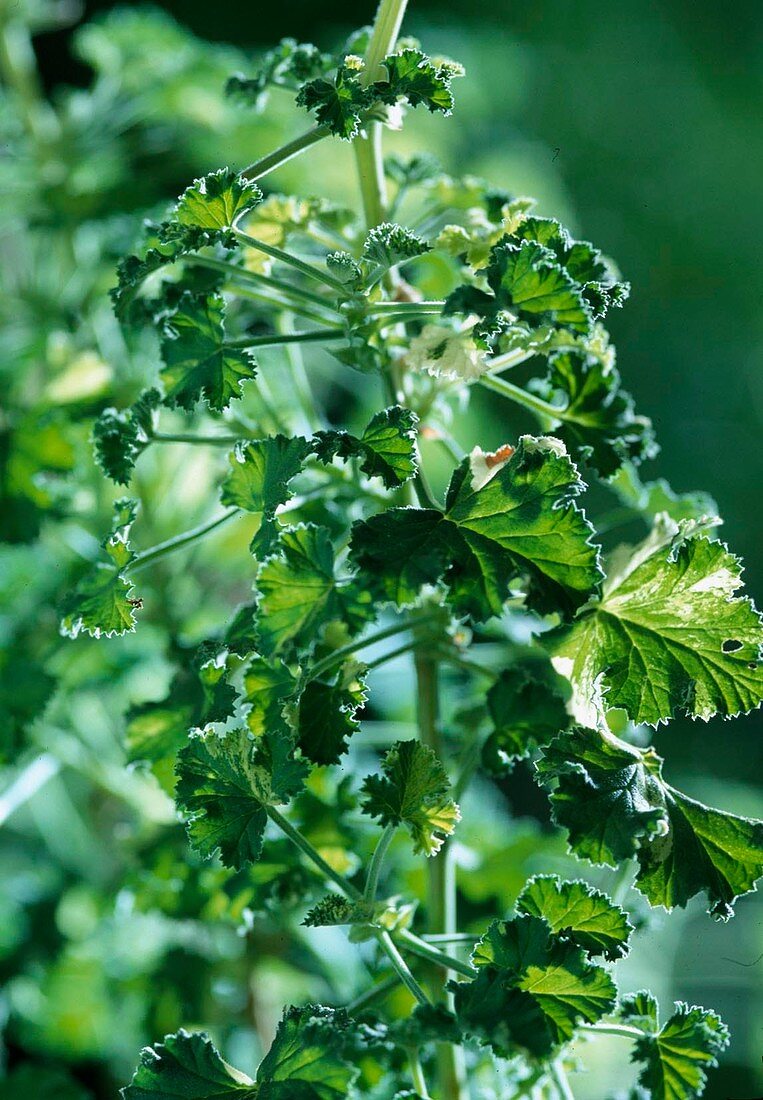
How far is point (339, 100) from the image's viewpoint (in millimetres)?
459

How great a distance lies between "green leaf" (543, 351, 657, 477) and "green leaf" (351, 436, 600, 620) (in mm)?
84

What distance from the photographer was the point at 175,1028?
0.79 metres

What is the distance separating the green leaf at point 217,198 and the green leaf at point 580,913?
288 mm

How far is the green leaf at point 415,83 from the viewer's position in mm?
455

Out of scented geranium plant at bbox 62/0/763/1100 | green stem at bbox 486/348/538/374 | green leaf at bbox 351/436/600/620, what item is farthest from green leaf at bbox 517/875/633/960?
green stem at bbox 486/348/538/374

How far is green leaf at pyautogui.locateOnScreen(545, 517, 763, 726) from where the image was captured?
0.46 meters

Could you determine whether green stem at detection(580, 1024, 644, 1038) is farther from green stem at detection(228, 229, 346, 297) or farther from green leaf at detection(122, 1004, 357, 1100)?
green stem at detection(228, 229, 346, 297)

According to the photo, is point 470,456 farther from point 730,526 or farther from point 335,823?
point 730,526

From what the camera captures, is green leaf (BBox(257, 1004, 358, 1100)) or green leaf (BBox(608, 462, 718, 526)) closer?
green leaf (BBox(257, 1004, 358, 1100))

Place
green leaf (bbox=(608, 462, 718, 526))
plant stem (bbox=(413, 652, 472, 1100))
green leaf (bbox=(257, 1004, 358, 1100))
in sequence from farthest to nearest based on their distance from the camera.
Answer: green leaf (bbox=(608, 462, 718, 526)) < plant stem (bbox=(413, 652, 472, 1100)) < green leaf (bbox=(257, 1004, 358, 1100))

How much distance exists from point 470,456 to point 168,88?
64 cm

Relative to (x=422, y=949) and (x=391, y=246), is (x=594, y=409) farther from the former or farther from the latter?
(x=422, y=949)

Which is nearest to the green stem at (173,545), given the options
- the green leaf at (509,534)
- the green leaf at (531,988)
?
the green leaf at (509,534)

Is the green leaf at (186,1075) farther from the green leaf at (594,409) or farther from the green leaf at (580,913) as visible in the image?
the green leaf at (594,409)
